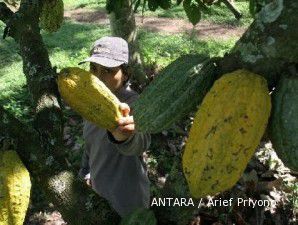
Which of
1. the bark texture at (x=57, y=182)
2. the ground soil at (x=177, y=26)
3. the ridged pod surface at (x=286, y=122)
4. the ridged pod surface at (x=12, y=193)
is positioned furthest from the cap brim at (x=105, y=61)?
the ground soil at (x=177, y=26)

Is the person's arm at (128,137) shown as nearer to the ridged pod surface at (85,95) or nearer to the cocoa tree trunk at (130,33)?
the ridged pod surface at (85,95)

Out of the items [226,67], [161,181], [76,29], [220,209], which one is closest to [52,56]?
[76,29]

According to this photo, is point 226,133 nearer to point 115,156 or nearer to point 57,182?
point 57,182

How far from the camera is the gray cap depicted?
2125mm

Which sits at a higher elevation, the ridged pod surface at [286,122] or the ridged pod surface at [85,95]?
the ridged pod surface at [286,122]

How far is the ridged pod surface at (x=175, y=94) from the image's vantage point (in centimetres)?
99

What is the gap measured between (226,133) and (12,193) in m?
0.64

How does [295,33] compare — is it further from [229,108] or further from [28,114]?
[28,114]

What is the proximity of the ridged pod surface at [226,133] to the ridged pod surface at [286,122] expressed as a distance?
2 cm

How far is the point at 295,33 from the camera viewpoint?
0.85 metres

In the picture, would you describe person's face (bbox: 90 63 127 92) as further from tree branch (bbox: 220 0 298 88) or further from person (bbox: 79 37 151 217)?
tree branch (bbox: 220 0 298 88)

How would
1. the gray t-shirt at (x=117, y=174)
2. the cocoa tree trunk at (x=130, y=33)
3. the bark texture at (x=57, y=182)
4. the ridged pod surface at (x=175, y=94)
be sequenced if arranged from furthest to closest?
the cocoa tree trunk at (x=130, y=33) < the gray t-shirt at (x=117, y=174) < the bark texture at (x=57, y=182) < the ridged pod surface at (x=175, y=94)

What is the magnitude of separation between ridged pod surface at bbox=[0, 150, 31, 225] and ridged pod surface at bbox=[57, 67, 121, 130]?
248mm

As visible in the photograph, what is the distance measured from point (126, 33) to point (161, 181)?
1.57 m
